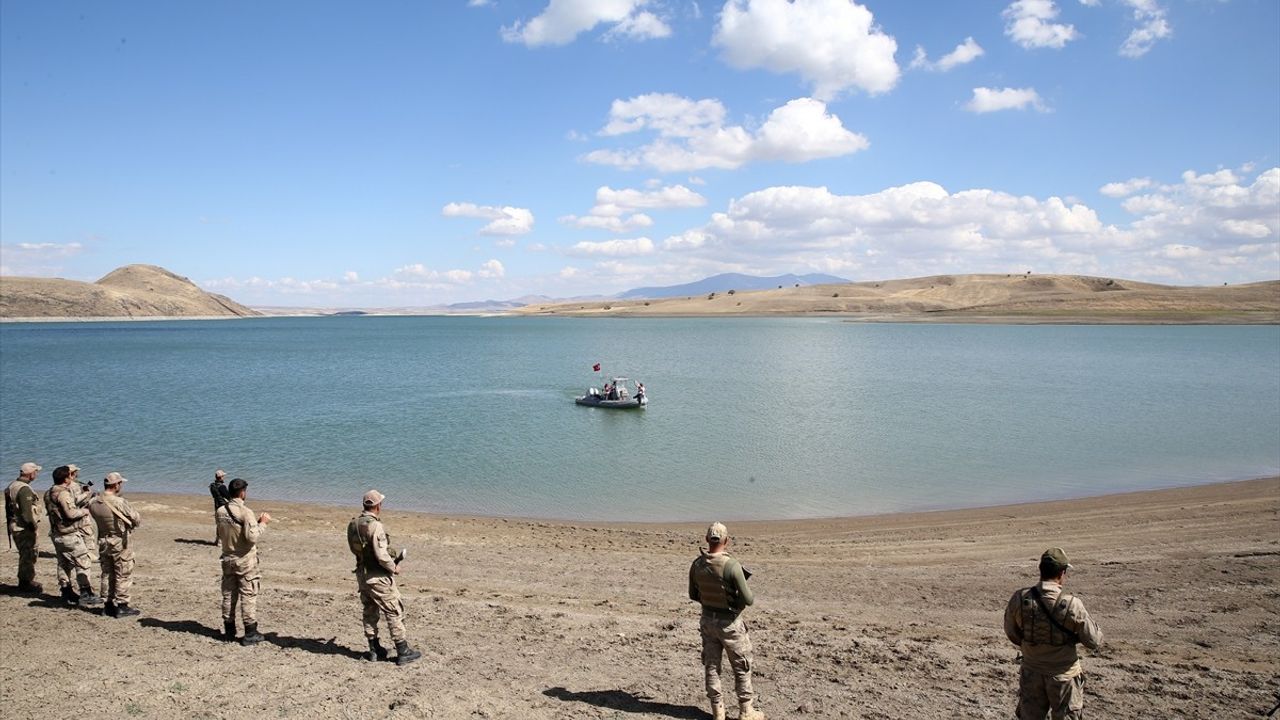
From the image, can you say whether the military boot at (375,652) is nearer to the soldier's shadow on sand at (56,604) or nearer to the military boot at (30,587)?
the soldier's shadow on sand at (56,604)

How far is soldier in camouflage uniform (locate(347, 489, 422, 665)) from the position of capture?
27.2ft

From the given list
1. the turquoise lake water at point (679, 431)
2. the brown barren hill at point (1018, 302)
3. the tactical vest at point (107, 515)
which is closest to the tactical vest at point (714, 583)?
the tactical vest at point (107, 515)

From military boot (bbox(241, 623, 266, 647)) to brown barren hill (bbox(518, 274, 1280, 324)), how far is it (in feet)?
445

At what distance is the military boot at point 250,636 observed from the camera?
901 cm

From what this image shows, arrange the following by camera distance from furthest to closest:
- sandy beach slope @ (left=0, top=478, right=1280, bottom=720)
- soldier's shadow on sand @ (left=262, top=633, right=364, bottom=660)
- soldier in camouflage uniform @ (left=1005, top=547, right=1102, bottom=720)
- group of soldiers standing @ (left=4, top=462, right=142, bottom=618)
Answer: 1. group of soldiers standing @ (left=4, top=462, right=142, bottom=618)
2. soldier's shadow on sand @ (left=262, top=633, right=364, bottom=660)
3. sandy beach slope @ (left=0, top=478, right=1280, bottom=720)
4. soldier in camouflage uniform @ (left=1005, top=547, right=1102, bottom=720)

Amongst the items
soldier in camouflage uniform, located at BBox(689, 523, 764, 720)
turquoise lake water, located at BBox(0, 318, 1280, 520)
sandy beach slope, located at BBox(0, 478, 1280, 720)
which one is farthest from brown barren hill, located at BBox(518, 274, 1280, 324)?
soldier in camouflage uniform, located at BBox(689, 523, 764, 720)

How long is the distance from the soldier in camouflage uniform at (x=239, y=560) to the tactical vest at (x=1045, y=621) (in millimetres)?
7830

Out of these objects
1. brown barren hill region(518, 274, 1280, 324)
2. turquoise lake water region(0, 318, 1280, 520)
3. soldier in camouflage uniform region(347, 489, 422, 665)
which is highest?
brown barren hill region(518, 274, 1280, 324)

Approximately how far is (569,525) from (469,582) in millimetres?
6186

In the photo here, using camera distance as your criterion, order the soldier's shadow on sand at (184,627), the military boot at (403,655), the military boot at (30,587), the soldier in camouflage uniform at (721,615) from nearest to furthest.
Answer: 1. the soldier in camouflage uniform at (721,615)
2. the military boot at (403,655)
3. the soldier's shadow on sand at (184,627)
4. the military boot at (30,587)

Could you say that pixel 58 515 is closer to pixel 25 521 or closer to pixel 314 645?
pixel 25 521

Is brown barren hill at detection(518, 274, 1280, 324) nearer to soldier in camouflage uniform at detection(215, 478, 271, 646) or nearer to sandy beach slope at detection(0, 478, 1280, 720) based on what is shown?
sandy beach slope at detection(0, 478, 1280, 720)

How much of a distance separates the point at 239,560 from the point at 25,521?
4.49 m

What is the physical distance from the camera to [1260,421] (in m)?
32.7
